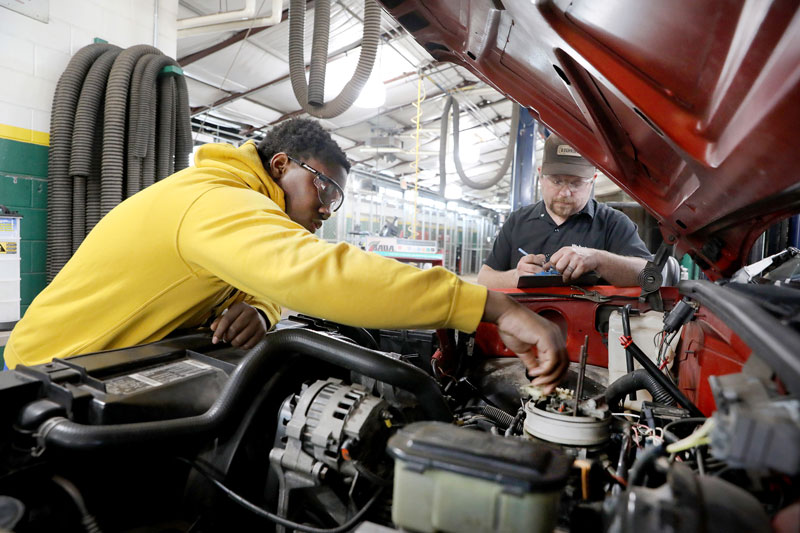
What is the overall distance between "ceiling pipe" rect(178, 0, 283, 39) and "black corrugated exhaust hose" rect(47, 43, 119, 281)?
1.05m

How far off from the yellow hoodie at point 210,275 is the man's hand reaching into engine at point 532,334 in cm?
4

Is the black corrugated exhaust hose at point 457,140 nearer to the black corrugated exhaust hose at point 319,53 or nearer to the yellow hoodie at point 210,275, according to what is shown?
the black corrugated exhaust hose at point 319,53

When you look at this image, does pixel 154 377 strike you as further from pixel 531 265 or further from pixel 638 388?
pixel 531 265

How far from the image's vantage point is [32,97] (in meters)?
2.67

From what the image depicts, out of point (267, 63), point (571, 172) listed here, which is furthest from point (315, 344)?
point (267, 63)

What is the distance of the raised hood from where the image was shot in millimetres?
642

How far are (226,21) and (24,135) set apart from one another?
67.2 inches

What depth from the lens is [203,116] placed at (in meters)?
5.88

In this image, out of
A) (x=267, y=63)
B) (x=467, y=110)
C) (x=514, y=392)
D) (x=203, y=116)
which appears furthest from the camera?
(x=467, y=110)

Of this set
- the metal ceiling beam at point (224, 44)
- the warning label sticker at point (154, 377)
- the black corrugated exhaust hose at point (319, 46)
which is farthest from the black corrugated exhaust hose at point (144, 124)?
the warning label sticker at point (154, 377)

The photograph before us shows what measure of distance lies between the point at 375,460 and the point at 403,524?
0.33 meters

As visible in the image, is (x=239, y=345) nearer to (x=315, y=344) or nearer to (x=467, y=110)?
(x=315, y=344)

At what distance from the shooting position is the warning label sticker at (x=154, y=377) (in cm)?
94

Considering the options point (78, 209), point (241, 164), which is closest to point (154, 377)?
point (241, 164)
